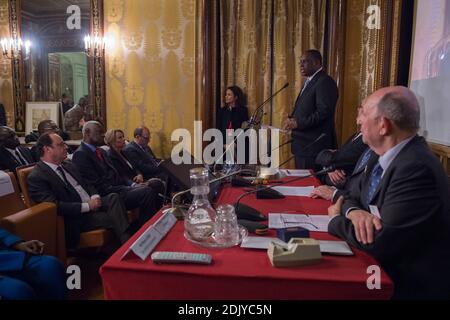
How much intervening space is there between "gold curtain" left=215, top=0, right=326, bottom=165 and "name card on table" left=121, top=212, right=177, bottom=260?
3.12 m

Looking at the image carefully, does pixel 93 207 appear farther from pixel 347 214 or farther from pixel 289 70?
pixel 289 70

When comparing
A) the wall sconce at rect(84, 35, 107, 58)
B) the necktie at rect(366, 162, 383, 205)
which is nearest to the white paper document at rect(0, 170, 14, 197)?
the necktie at rect(366, 162, 383, 205)

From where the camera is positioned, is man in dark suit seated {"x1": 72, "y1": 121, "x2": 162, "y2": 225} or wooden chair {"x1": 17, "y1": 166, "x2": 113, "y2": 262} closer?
wooden chair {"x1": 17, "y1": 166, "x2": 113, "y2": 262}

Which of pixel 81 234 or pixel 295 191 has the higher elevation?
pixel 295 191

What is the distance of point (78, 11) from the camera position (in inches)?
189

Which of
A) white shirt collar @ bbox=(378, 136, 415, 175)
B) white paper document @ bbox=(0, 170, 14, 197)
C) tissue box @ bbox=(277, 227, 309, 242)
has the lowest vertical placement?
white paper document @ bbox=(0, 170, 14, 197)

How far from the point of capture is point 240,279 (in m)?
1.07

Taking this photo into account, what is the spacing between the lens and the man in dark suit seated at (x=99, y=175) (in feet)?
10.2

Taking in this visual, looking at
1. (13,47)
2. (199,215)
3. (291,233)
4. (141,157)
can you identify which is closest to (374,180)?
(291,233)

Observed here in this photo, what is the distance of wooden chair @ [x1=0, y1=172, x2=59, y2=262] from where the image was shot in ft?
6.76

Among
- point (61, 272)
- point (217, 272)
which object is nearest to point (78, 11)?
point (61, 272)

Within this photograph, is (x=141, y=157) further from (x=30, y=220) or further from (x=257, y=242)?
(x=257, y=242)

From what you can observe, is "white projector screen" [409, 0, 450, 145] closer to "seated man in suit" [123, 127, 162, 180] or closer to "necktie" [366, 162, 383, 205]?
"necktie" [366, 162, 383, 205]

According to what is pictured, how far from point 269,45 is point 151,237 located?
368 cm
